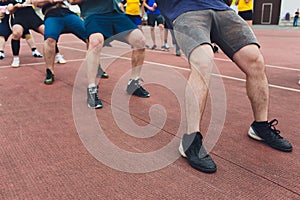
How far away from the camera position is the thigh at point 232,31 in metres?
2.27

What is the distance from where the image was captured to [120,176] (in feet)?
6.49

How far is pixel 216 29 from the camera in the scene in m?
2.33

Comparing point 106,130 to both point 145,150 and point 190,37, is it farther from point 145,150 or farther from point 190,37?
Answer: point 190,37

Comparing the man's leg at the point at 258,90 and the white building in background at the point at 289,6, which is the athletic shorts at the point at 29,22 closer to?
the man's leg at the point at 258,90

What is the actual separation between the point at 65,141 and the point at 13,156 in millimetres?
422

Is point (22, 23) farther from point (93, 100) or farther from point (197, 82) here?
point (197, 82)

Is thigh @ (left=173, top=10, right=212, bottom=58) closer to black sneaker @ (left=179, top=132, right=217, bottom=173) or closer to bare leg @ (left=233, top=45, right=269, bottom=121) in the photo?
bare leg @ (left=233, top=45, right=269, bottom=121)

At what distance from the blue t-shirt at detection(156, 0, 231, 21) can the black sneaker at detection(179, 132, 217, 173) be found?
0.94 m

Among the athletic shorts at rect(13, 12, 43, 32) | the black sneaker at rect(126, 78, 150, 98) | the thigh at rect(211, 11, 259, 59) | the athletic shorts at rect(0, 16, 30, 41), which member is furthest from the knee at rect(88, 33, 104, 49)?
the athletic shorts at rect(0, 16, 30, 41)

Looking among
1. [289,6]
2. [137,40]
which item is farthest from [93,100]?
[289,6]

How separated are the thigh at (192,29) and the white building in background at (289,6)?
31.7 metres

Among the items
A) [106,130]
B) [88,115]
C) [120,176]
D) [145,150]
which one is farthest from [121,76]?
[120,176]

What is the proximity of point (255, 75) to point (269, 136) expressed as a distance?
0.51m

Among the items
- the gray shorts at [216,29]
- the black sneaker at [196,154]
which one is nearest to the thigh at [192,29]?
the gray shorts at [216,29]
